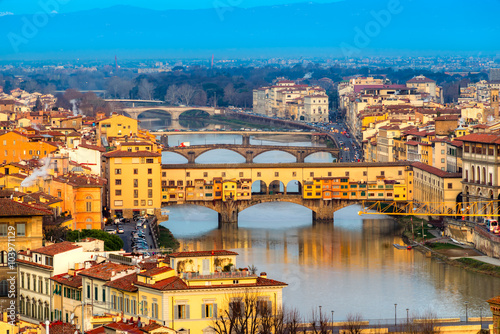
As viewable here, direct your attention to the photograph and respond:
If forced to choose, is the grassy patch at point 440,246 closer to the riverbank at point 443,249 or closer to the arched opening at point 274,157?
the riverbank at point 443,249

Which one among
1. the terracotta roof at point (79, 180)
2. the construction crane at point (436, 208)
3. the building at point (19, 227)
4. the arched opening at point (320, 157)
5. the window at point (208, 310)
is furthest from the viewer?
the arched opening at point (320, 157)

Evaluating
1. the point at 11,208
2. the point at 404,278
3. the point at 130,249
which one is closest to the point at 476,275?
the point at 404,278

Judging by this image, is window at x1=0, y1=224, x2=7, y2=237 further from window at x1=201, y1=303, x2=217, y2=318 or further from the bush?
window at x1=201, y1=303, x2=217, y2=318

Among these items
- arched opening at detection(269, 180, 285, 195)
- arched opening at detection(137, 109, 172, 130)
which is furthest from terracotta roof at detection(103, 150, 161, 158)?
arched opening at detection(137, 109, 172, 130)

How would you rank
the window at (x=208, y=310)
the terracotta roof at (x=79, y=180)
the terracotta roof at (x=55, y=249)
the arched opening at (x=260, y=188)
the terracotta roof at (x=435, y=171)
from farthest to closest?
the arched opening at (x=260, y=188) → the terracotta roof at (x=435, y=171) → the terracotta roof at (x=79, y=180) → the terracotta roof at (x=55, y=249) → the window at (x=208, y=310)

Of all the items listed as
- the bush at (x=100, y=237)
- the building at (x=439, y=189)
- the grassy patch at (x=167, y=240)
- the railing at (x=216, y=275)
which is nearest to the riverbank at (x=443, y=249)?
the building at (x=439, y=189)

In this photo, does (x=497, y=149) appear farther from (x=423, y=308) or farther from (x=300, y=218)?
(x=423, y=308)

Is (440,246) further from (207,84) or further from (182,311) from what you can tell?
(207,84)

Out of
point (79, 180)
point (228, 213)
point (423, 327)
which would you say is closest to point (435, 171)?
point (228, 213)
